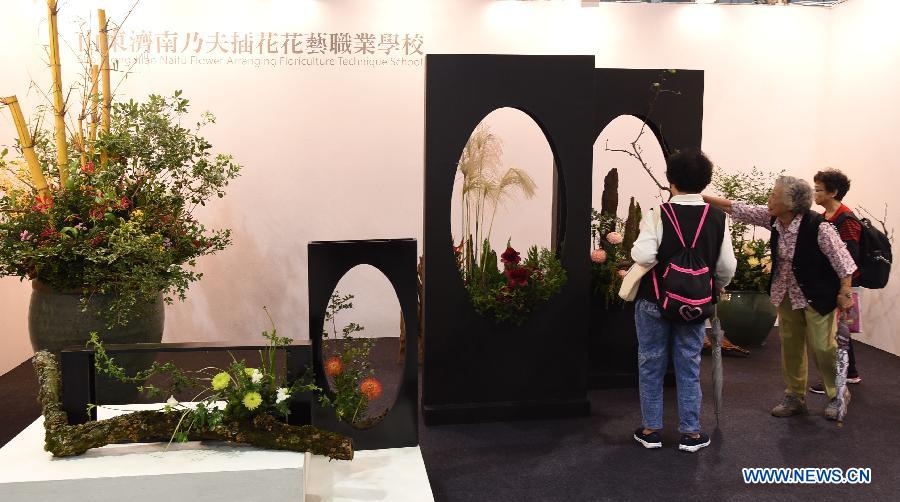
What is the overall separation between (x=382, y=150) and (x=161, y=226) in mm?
2278

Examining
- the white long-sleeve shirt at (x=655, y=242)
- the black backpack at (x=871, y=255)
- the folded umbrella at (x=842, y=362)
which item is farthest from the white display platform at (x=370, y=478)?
the black backpack at (x=871, y=255)

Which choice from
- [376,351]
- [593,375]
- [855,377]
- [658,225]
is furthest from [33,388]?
[855,377]

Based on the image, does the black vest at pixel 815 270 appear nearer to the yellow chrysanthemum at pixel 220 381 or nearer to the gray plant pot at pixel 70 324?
the yellow chrysanthemum at pixel 220 381

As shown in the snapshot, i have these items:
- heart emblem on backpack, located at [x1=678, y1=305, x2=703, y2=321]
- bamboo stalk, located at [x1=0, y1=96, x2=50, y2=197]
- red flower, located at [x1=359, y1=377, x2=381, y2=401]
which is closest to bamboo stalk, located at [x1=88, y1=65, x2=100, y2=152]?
bamboo stalk, located at [x1=0, y1=96, x2=50, y2=197]

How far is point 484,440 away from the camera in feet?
13.6

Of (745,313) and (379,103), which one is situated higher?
(379,103)


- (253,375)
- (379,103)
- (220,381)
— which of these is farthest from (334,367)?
(379,103)

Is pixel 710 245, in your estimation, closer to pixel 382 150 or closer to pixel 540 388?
pixel 540 388

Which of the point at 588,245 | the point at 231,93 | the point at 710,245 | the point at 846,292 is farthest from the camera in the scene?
the point at 231,93

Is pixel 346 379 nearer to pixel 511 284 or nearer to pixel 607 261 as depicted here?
pixel 511 284

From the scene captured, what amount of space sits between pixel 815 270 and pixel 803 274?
0.20ft

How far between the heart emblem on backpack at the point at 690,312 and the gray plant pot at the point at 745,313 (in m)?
2.16

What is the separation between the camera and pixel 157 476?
7.95ft

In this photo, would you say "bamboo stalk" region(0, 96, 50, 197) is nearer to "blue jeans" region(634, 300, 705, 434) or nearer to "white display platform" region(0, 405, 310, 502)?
"white display platform" region(0, 405, 310, 502)
